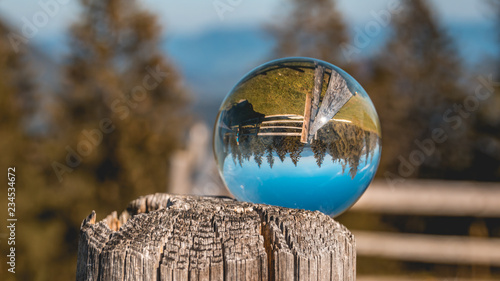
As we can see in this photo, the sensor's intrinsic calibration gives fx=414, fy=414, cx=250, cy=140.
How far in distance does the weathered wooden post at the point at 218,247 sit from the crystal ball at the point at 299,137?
0.17 metres

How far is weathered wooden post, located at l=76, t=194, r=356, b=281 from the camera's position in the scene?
3.52 feet

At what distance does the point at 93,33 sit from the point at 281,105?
558 centimetres

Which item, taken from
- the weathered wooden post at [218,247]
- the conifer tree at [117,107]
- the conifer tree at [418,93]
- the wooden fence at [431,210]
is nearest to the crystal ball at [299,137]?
the weathered wooden post at [218,247]

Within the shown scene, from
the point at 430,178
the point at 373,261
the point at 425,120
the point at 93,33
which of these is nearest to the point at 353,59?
the point at 425,120

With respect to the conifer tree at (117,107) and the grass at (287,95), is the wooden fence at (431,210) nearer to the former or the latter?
the conifer tree at (117,107)

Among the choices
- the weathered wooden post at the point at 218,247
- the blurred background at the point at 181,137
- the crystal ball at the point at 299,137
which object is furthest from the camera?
the blurred background at the point at 181,137

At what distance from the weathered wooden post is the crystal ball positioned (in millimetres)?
168

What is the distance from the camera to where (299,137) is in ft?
4.38

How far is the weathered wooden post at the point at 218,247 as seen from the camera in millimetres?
1074

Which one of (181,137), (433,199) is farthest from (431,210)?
(181,137)

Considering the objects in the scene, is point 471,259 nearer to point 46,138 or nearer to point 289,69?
point 289,69

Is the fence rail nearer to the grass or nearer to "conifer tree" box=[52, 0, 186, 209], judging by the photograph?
"conifer tree" box=[52, 0, 186, 209]

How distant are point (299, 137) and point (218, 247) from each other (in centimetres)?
45

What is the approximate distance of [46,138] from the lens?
526 cm
